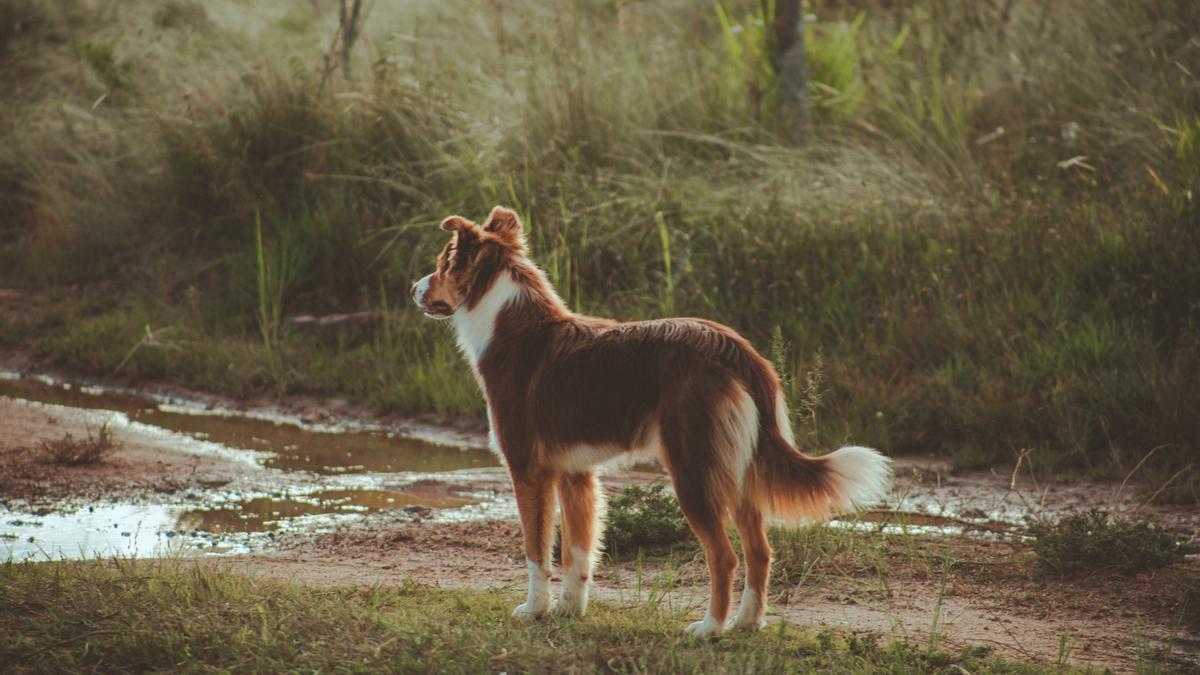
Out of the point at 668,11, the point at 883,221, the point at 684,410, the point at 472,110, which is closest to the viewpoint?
the point at 684,410

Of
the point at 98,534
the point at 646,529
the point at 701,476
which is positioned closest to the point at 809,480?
the point at 701,476

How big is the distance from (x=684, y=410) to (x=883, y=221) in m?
5.78

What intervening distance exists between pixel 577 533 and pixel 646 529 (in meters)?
1.36

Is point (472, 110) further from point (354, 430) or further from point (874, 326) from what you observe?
point (874, 326)

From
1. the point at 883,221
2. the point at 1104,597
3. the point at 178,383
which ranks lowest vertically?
the point at 178,383

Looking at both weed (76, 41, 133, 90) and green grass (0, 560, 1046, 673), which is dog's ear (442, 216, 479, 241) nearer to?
green grass (0, 560, 1046, 673)

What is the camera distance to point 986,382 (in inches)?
317

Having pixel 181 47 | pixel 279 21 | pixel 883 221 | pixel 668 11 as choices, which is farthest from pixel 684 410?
pixel 279 21

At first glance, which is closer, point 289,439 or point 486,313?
point 486,313

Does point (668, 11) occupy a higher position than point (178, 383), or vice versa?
point (668, 11)

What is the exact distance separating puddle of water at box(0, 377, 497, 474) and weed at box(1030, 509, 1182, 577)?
142 inches

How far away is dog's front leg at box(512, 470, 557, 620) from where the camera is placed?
4.74 m

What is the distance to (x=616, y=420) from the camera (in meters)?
4.49

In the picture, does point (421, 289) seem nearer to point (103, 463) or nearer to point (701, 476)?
point (701, 476)
